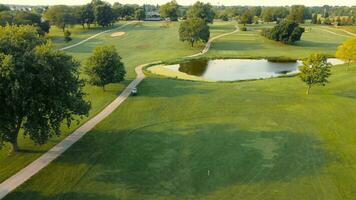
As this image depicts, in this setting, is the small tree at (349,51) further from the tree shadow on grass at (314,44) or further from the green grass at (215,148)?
the tree shadow on grass at (314,44)

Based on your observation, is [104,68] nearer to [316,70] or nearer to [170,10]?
[316,70]

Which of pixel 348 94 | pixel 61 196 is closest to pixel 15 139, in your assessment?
pixel 61 196

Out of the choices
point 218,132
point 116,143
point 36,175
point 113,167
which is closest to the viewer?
point 36,175

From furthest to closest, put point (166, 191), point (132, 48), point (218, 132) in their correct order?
1. point (132, 48)
2. point (218, 132)
3. point (166, 191)

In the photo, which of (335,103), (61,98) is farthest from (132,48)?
(61,98)

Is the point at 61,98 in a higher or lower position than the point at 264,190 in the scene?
higher

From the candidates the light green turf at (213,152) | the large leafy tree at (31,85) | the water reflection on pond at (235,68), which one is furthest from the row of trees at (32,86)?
the water reflection on pond at (235,68)

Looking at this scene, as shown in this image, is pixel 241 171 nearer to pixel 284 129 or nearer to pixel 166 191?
pixel 166 191

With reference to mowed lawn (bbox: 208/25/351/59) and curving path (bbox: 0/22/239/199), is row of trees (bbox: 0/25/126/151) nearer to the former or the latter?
curving path (bbox: 0/22/239/199)
